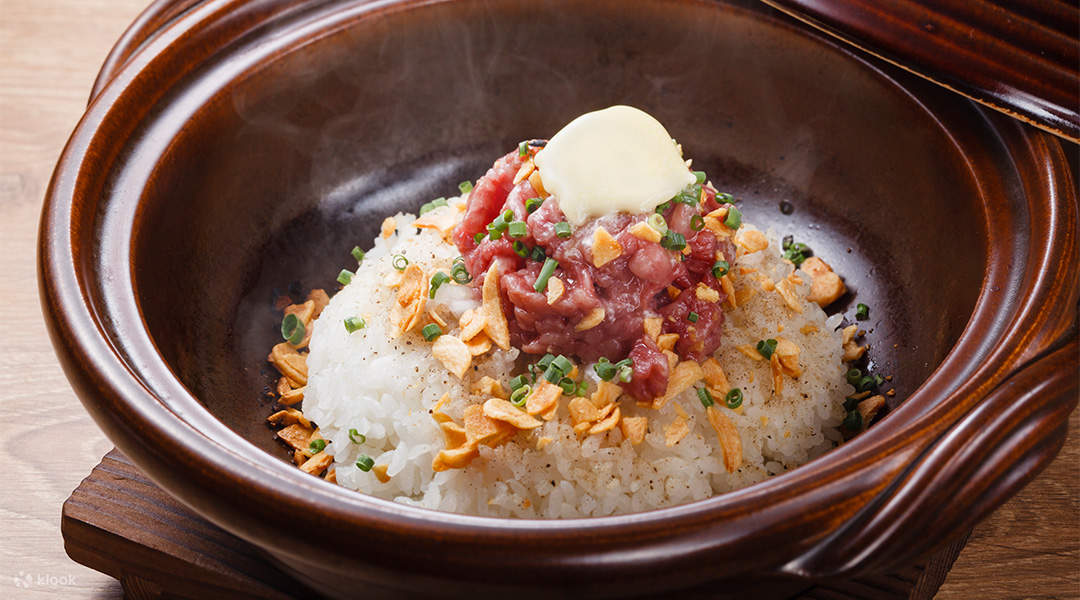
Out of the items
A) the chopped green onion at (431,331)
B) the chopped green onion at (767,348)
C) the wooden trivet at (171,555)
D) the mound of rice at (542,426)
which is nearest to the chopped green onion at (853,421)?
the mound of rice at (542,426)

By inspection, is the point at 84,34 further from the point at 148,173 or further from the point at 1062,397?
the point at 1062,397

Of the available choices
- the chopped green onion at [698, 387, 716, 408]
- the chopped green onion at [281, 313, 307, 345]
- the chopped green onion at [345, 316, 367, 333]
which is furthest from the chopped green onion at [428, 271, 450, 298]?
the chopped green onion at [698, 387, 716, 408]

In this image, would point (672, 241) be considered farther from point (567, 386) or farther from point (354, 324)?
point (354, 324)

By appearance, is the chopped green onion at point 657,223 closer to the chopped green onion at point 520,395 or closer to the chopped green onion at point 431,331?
the chopped green onion at point 520,395

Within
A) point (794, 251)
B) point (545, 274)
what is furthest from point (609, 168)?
point (794, 251)

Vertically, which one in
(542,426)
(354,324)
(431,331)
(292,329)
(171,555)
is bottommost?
(171,555)

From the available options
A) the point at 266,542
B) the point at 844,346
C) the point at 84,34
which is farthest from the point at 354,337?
the point at 84,34
